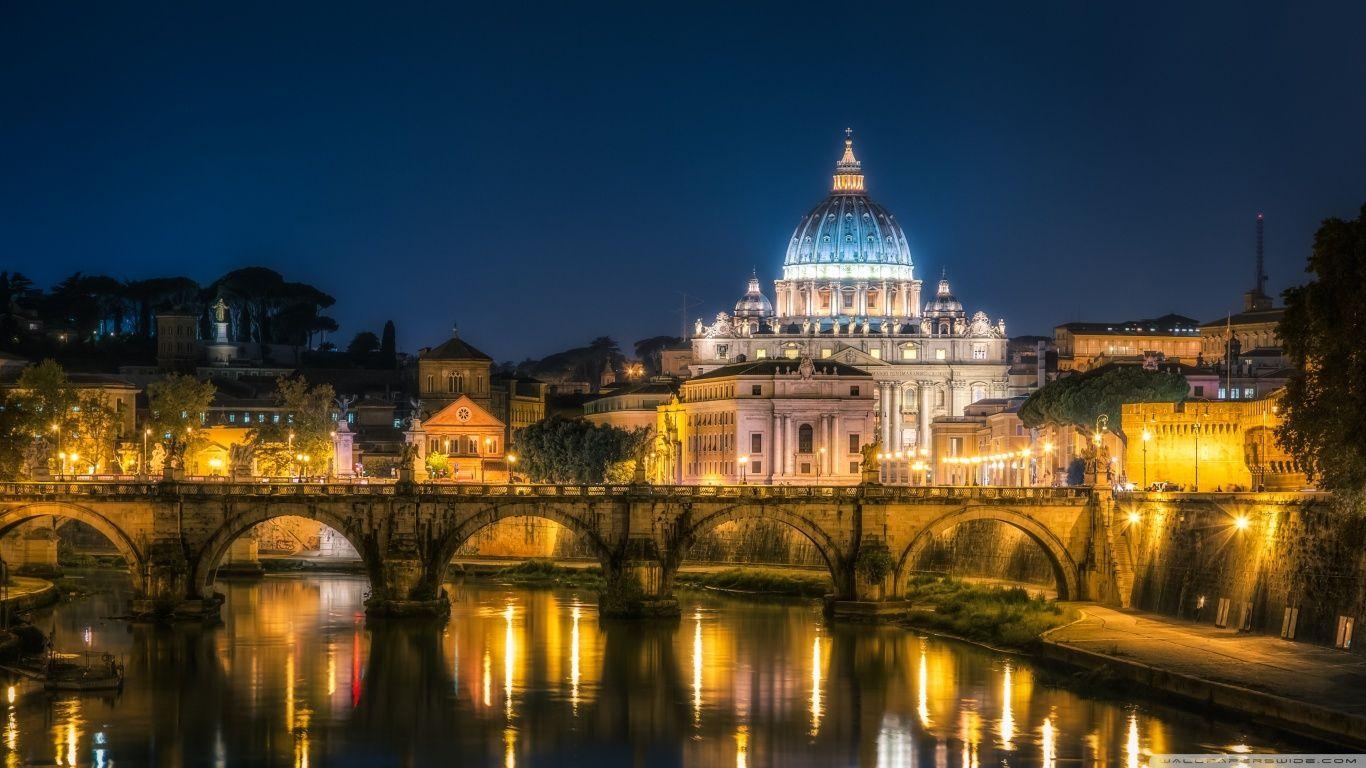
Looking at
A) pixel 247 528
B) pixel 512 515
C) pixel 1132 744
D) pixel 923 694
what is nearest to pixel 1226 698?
pixel 1132 744

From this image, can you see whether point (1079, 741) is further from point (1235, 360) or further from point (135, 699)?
point (1235, 360)

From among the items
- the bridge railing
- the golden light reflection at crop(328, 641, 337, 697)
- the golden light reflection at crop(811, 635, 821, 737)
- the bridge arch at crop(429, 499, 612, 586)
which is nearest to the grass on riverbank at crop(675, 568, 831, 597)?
the bridge railing

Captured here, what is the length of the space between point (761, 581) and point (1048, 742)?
36020 millimetres

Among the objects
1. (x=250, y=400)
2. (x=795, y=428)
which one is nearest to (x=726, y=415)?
(x=795, y=428)

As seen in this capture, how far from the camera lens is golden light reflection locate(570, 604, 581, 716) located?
2291 inches

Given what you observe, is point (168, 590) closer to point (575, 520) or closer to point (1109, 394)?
point (575, 520)

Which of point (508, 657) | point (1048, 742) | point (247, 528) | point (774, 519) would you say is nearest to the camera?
point (1048, 742)

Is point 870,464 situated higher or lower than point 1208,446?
lower

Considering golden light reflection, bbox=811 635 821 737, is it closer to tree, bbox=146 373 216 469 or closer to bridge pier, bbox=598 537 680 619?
bridge pier, bbox=598 537 680 619

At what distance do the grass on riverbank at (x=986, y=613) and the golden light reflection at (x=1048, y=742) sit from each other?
12.0m

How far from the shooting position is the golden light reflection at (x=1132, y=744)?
48094mm

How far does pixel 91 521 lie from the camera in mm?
75875

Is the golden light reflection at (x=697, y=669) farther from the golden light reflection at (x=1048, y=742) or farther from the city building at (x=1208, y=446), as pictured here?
the city building at (x=1208, y=446)

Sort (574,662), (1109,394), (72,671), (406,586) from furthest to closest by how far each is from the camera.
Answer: (1109,394)
(406,586)
(574,662)
(72,671)
